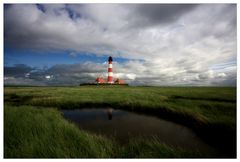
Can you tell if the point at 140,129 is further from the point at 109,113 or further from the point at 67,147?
the point at 67,147

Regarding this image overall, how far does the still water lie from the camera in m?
6.88

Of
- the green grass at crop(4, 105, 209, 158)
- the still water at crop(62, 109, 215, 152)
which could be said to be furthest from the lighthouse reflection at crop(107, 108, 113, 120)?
the green grass at crop(4, 105, 209, 158)

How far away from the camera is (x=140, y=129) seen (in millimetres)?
8703

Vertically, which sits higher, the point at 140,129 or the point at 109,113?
the point at 109,113

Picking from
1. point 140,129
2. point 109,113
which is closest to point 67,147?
point 140,129

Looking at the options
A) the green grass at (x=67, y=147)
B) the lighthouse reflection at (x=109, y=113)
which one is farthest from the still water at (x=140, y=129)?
the green grass at (x=67, y=147)

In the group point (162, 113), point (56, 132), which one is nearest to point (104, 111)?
point (162, 113)

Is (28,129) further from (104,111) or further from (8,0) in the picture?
(104,111)

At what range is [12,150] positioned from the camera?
14.6 ft

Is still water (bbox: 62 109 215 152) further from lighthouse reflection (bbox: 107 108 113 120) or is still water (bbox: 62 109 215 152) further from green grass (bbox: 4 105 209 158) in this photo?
green grass (bbox: 4 105 209 158)

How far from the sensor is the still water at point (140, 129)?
6.88 m

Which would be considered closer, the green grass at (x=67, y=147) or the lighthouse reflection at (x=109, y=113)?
the green grass at (x=67, y=147)

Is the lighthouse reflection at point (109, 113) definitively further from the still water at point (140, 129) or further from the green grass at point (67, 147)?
the green grass at point (67, 147)

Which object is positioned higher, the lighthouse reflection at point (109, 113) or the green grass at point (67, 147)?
the green grass at point (67, 147)
